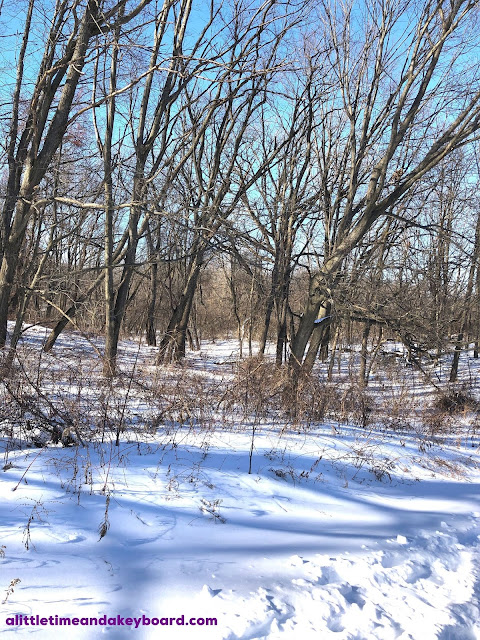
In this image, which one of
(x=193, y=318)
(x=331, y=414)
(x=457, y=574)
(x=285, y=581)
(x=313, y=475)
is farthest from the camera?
(x=193, y=318)

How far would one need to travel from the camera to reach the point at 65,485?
3.78 m

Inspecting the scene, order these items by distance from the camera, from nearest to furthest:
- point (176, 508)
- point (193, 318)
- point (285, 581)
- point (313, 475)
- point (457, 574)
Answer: point (285, 581)
point (457, 574)
point (176, 508)
point (313, 475)
point (193, 318)

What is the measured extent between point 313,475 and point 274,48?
11.2 meters

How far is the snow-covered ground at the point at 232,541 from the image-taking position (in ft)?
7.95

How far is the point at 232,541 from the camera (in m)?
3.35

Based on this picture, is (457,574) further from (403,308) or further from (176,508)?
(403,308)

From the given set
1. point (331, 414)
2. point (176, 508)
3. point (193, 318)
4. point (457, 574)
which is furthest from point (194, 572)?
point (193, 318)

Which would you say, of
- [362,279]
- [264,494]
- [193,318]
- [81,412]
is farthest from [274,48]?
[193,318]

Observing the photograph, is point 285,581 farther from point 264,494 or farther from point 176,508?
point 264,494

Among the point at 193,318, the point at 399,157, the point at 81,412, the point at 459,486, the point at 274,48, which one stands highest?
the point at 274,48

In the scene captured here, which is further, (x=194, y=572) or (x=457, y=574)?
(x=457, y=574)

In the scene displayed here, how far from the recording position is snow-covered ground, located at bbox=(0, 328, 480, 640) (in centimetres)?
242

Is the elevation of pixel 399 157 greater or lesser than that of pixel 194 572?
greater

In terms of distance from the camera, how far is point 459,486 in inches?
211
